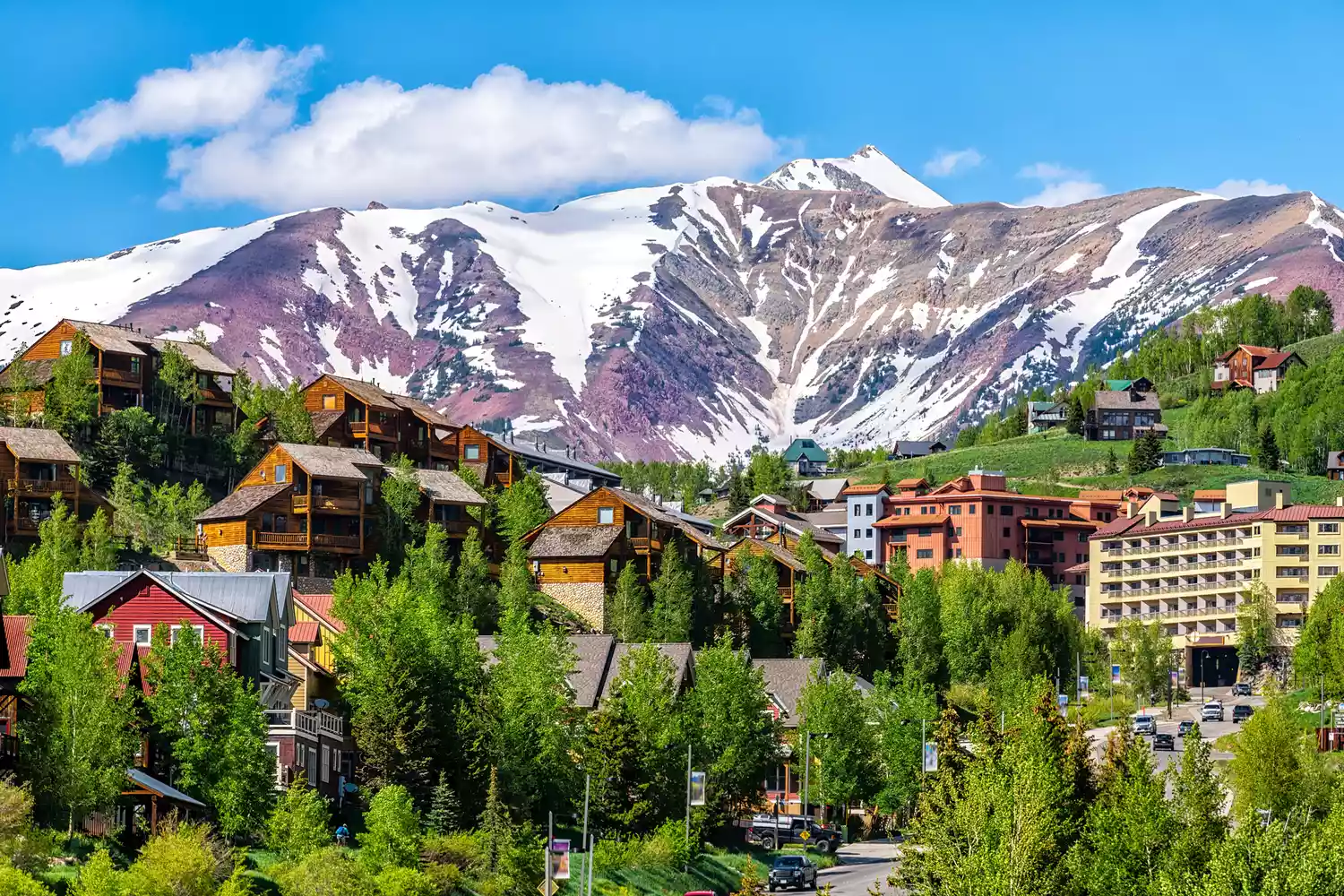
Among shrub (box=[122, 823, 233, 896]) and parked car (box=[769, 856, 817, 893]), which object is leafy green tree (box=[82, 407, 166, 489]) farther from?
shrub (box=[122, 823, 233, 896])

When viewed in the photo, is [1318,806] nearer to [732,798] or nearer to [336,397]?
[732,798]

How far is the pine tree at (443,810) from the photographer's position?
90.4 metres

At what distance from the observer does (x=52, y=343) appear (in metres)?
166

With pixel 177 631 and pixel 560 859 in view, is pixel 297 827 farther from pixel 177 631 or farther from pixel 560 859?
pixel 177 631

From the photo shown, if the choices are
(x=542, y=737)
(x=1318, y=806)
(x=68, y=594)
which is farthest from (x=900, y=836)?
(x=68, y=594)

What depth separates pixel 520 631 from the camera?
113438mm

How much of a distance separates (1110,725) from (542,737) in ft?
289

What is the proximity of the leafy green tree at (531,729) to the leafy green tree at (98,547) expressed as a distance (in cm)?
3066

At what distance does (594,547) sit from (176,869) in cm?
8923

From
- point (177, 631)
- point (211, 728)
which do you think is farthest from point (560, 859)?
point (177, 631)

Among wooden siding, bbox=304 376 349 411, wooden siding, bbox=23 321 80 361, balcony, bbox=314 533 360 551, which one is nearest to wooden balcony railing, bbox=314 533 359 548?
balcony, bbox=314 533 360 551

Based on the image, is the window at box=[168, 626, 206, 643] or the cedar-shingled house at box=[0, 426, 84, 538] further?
the cedar-shingled house at box=[0, 426, 84, 538]

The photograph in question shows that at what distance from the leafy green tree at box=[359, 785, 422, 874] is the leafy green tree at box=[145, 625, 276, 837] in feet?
14.9

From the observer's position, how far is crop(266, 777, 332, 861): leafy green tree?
80000 millimetres
